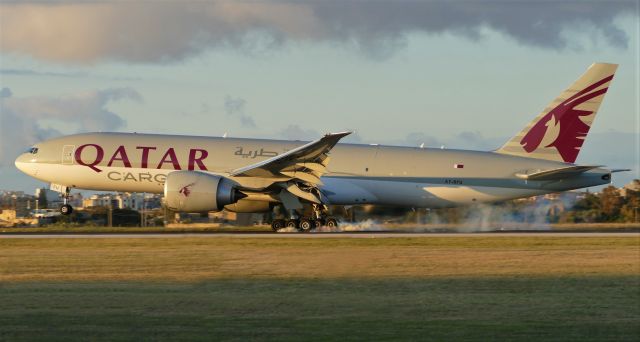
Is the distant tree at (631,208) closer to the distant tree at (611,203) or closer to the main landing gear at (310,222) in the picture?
the distant tree at (611,203)

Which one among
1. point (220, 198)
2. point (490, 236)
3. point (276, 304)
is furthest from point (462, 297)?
point (220, 198)

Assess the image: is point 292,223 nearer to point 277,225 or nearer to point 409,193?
point 277,225

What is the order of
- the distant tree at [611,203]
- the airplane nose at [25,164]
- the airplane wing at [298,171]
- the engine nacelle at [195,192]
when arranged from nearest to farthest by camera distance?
the engine nacelle at [195,192]
the airplane wing at [298,171]
the airplane nose at [25,164]
the distant tree at [611,203]

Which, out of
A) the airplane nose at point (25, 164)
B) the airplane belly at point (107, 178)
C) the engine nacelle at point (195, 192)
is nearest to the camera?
the engine nacelle at point (195, 192)

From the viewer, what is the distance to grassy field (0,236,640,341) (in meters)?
15.2

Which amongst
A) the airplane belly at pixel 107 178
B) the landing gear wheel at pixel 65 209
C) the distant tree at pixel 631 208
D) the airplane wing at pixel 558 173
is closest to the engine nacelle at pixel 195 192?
the airplane belly at pixel 107 178

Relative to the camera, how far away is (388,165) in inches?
1586

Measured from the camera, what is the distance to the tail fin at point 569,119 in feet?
134

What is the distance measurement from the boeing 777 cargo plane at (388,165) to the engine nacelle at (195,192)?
170 centimetres

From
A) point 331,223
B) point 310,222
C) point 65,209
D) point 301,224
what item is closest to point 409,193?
point 331,223

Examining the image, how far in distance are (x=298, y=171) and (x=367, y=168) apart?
11.4 feet

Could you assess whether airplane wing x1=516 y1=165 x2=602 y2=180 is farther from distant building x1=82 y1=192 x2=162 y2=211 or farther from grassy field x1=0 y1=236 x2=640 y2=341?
distant building x1=82 y1=192 x2=162 y2=211

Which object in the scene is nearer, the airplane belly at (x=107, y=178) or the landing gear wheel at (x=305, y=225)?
the landing gear wheel at (x=305, y=225)

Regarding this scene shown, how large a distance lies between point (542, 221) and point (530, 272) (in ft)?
72.2
